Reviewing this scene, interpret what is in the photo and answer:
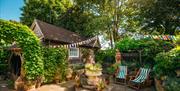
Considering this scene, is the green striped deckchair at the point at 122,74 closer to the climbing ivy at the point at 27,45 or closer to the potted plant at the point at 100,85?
the potted plant at the point at 100,85

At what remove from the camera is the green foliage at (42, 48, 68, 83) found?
10.5 m

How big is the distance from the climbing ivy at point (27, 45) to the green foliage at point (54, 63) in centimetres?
75

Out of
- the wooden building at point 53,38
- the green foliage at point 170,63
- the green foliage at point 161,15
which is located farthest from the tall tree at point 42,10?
the green foliage at point 170,63

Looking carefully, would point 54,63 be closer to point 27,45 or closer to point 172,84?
point 27,45

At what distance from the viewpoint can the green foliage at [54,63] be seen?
34.4 ft

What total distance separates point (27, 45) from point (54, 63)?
2.24 meters

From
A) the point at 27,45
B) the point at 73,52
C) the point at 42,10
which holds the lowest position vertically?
the point at 73,52

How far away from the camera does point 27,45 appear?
9.40 metres

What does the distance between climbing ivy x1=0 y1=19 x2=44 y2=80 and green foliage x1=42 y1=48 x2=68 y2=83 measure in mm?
745

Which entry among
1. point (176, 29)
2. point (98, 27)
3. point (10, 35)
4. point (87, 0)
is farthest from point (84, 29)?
point (10, 35)

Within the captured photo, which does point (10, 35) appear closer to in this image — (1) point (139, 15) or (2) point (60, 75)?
(2) point (60, 75)

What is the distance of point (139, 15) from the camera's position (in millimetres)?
23109

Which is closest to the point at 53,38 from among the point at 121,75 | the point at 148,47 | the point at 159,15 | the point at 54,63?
the point at 54,63

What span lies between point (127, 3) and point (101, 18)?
5.31 metres
